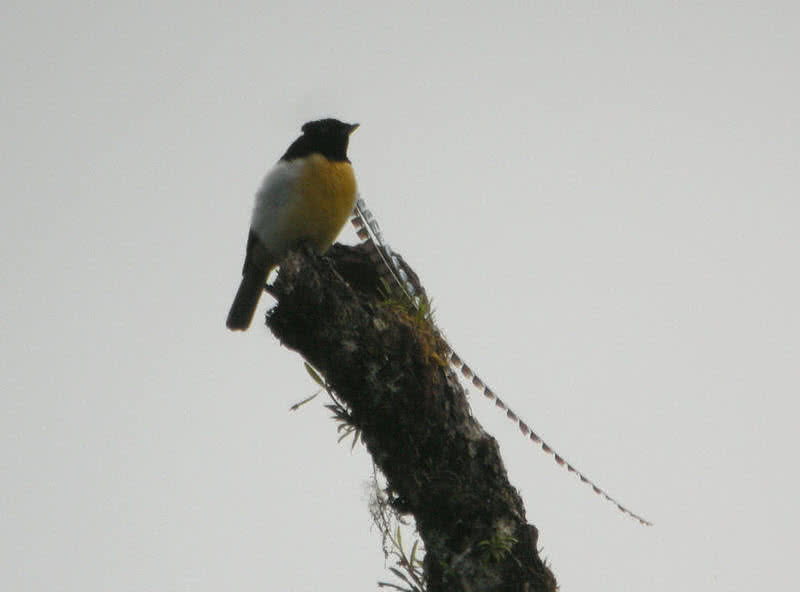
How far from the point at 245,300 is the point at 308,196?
4.58 feet

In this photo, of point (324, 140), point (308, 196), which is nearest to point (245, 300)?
point (308, 196)

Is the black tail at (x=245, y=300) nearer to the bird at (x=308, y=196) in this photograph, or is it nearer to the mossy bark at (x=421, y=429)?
the bird at (x=308, y=196)

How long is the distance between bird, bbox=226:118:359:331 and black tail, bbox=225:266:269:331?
0.49 metres

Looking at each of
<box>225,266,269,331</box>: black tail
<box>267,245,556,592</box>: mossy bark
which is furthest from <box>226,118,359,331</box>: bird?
<box>267,245,556,592</box>: mossy bark

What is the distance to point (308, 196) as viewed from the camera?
6.04 metres

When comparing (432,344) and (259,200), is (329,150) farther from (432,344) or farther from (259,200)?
(432,344)

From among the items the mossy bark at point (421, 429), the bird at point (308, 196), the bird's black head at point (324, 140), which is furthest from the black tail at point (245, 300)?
the mossy bark at point (421, 429)

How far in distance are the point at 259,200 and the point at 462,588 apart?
399 centimetres

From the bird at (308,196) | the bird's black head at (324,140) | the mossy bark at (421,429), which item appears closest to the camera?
the mossy bark at (421,429)

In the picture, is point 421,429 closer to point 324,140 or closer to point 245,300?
point 324,140

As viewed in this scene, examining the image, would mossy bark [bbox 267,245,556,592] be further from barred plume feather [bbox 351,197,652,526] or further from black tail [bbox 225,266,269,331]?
black tail [bbox 225,266,269,331]

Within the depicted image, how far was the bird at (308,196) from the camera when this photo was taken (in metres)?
6.05

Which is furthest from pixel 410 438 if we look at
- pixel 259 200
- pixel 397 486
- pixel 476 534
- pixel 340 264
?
pixel 259 200

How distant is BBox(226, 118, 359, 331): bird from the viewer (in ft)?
19.9
